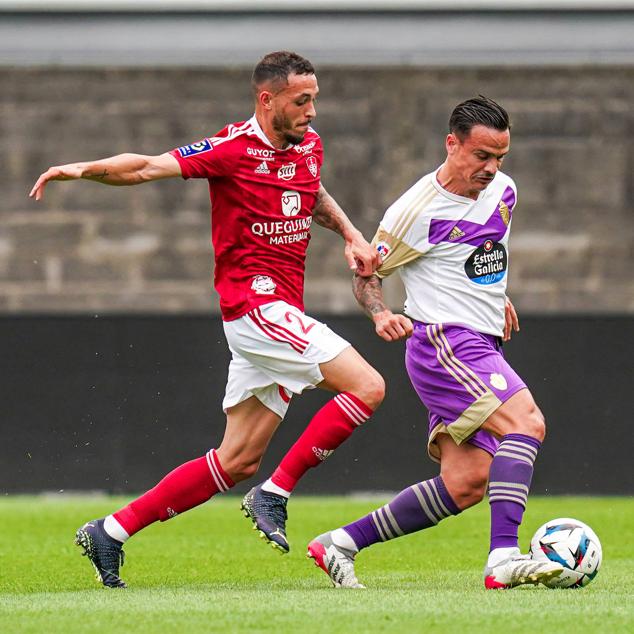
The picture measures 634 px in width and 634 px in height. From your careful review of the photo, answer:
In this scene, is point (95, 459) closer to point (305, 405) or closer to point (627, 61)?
point (305, 405)

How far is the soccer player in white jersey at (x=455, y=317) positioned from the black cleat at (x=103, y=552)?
2.88 ft

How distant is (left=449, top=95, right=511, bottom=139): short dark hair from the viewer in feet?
21.2

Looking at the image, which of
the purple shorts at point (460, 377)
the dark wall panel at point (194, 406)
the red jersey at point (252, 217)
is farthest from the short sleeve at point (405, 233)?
the dark wall panel at point (194, 406)

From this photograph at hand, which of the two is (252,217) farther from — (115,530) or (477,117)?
(115,530)

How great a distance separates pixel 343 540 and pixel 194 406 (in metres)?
7.04

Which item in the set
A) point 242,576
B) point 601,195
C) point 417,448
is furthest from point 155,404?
point 242,576

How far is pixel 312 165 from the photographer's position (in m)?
6.93

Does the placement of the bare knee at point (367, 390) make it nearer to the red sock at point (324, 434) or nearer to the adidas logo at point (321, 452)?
the red sock at point (324, 434)

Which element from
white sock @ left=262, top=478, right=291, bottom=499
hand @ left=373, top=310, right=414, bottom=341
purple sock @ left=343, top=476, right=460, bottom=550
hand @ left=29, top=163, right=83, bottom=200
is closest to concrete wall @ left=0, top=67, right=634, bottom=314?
purple sock @ left=343, top=476, right=460, bottom=550

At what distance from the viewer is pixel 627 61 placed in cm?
1597

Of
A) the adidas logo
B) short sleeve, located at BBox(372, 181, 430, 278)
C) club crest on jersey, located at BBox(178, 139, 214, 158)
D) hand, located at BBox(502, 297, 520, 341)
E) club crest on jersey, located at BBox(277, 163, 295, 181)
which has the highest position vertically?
club crest on jersey, located at BBox(178, 139, 214, 158)

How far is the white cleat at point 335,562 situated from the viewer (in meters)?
6.57

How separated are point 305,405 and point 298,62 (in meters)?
7.14

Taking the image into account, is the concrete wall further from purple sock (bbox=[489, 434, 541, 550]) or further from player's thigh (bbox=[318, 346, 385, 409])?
purple sock (bbox=[489, 434, 541, 550])
